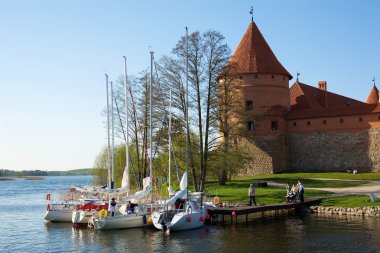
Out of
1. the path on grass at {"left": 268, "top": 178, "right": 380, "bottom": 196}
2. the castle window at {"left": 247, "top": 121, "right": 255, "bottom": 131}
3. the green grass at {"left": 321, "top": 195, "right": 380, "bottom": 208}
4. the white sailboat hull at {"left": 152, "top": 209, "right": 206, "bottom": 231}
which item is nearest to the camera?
the white sailboat hull at {"left": 152, "top": 209, "right": 206, "bottom": 231}

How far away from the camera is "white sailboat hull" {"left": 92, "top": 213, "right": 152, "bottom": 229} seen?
24281 millimetres

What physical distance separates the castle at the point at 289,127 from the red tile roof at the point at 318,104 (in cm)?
10

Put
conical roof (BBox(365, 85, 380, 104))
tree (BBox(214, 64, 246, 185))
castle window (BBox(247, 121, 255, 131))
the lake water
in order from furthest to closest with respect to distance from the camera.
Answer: conical roof (BBox(365, 85, 380, 104))
castle window (BBox(247, 121, 255, 131))
tree (BBox(214, 64, 246, 185))
the lake water

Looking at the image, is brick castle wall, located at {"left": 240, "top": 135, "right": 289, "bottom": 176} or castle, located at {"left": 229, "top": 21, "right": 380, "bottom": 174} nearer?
castle, located at {"left": 229, "top": 21, "right": 380, "bottom": 174}

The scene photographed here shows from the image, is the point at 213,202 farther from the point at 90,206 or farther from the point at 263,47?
the point at 263,47

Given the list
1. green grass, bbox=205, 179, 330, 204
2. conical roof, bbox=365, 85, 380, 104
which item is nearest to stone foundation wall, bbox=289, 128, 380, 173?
green grass, bbox=205, 179, 330, 204

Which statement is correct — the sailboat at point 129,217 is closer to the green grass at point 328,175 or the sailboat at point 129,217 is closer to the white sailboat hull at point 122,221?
the white sailboat hull at point 122,221

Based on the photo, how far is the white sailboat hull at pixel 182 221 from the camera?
23083 millimetres

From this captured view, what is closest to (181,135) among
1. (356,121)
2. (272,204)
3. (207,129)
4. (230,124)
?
(207,129)

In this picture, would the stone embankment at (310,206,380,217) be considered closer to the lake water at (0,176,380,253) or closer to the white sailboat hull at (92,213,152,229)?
the lake water at (0,176,380,253)

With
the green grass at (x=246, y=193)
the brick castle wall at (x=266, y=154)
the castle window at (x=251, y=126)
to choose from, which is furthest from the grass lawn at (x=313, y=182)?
the castle window at (x=251, y=126)

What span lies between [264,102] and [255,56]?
475cm

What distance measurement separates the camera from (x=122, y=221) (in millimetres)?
24438

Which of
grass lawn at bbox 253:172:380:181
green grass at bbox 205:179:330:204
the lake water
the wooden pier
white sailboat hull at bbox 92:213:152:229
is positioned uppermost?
grass lawn at bbox 253:172:380:181
